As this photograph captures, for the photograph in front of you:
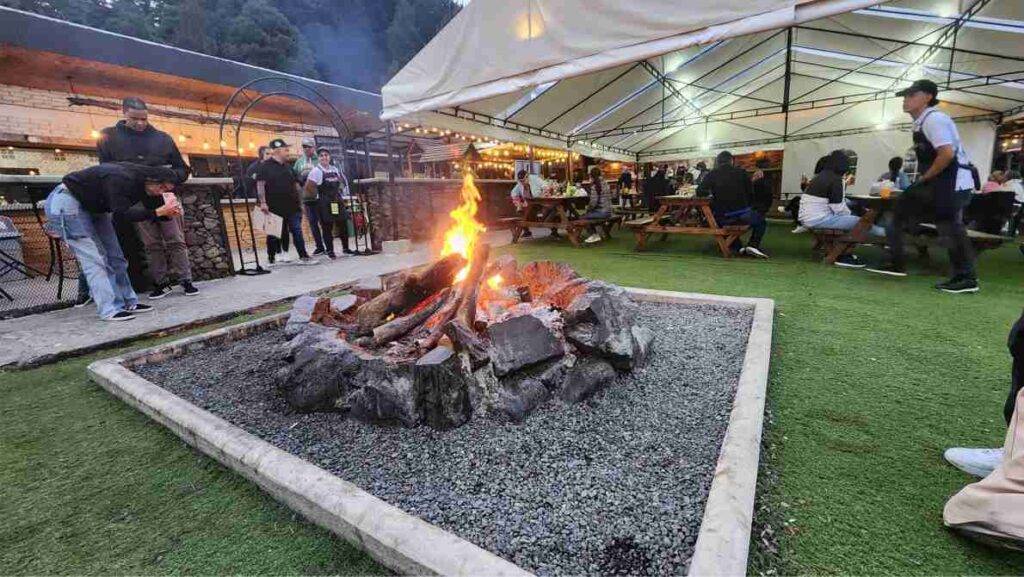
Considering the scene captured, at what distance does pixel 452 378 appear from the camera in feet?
6.77

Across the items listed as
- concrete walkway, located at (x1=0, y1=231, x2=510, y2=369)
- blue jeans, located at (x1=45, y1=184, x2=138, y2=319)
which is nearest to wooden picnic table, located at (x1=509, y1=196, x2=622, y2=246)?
concrete walkway, located at (x1=0, y1=231, x2=510, y2=369)

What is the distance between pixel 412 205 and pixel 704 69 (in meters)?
7.82

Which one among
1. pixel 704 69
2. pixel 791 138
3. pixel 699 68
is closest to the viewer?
pixel 699 68

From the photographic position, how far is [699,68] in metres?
10.3

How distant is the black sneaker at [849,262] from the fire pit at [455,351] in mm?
4659

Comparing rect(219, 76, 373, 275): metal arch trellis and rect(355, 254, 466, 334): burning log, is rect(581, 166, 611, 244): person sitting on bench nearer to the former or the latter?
rect(219, 76, 373, 275): metal arch trellis

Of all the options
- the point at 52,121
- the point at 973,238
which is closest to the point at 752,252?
the point at 973,238

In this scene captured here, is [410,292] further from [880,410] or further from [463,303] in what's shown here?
[880,410]

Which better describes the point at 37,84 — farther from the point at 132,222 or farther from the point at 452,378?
the point at 452,378

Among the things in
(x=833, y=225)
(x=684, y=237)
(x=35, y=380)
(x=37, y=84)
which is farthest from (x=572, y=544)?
(x=37, y=84)

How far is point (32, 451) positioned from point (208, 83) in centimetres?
1013

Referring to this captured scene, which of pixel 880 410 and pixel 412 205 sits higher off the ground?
pixel 412 205

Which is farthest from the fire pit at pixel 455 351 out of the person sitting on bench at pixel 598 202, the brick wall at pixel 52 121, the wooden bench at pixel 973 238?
the brick wall at pixel 52 121

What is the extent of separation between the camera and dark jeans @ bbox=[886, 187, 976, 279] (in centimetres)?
432
